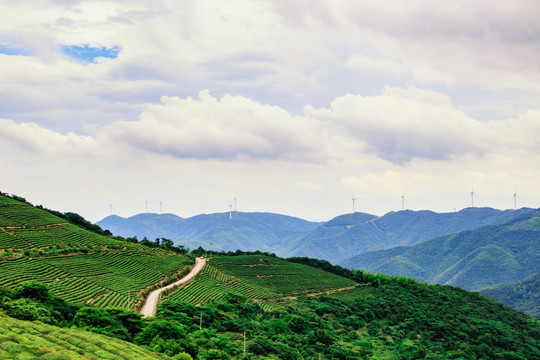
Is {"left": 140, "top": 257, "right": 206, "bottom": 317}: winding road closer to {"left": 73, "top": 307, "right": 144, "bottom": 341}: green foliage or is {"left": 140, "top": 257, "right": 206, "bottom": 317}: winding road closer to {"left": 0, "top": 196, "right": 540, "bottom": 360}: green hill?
{"left": 0, "top": 196, "right": 540, "bottom": 360}: green hill

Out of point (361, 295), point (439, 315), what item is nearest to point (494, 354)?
point (439, 315)

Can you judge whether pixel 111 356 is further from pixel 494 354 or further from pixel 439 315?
pixel 439 315

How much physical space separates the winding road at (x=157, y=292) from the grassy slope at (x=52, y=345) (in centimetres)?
3434

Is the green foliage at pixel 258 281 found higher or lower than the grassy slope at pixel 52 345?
lower

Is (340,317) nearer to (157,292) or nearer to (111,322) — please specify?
(157,292)

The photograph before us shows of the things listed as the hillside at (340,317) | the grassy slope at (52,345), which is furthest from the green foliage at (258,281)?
the grassy slope at (52,345)

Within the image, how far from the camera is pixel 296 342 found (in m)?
80.1

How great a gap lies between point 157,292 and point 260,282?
42.6 m

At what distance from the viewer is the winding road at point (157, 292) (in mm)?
83256

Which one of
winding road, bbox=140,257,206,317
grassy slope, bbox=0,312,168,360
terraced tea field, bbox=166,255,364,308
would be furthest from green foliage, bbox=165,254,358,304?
grassy slope, bbox=0,312,168,360

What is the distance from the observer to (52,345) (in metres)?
36.0

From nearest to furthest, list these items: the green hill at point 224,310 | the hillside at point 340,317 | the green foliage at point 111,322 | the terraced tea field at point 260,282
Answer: the green hill at point 224,310
the green foliage at point 111,322
the hillside at point 340,317
the terraced tea field at point 260,282

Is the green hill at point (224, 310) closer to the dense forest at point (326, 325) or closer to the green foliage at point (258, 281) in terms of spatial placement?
the dense forest at point (326, 325)

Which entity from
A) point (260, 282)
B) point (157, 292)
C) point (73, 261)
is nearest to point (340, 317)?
point (260, 282)
